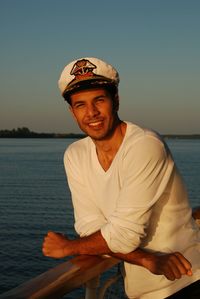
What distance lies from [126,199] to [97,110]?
0.54 metres

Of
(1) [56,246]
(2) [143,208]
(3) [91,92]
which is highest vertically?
(3) [91,92]

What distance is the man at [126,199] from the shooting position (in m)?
2.15

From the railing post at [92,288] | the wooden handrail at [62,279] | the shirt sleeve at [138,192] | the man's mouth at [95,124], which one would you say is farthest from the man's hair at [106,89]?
the railing post at [92,288]

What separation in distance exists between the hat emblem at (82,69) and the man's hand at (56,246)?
35.7 inches

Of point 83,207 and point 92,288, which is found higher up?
point 83,207

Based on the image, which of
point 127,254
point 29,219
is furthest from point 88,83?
point 29,219

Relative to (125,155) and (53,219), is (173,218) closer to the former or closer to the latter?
(125,155)

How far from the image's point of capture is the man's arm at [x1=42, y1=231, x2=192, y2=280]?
207 centimetres

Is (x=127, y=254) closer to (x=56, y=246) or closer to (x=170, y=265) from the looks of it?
(x=170, y=265)

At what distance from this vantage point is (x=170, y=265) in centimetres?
206

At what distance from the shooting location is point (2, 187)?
4041 centimetres

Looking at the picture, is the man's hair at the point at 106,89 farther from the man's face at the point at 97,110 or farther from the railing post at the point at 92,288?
the railing post at the point at 92,288

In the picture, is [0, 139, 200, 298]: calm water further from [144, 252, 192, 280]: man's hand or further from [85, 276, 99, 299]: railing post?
[144, 252, 192, 280]: man's hand

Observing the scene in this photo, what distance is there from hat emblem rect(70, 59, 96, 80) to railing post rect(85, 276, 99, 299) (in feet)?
3.56
